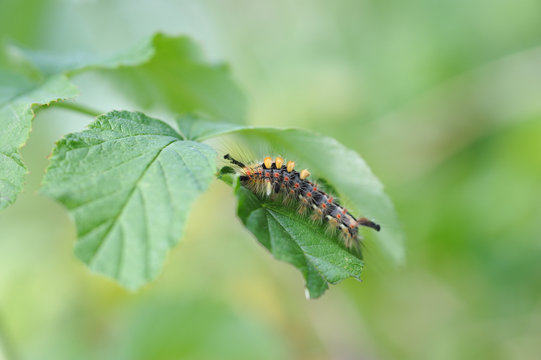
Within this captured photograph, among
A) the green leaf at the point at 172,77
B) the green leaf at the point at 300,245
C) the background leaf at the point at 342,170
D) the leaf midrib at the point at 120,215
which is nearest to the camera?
the leaf midrib at the point at 120,215

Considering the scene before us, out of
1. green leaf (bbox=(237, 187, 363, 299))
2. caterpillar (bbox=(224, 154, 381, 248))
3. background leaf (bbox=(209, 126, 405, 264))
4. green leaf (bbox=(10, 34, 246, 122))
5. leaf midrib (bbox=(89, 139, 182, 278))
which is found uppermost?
green leaf (bbox=(10, 34, 246, 122))

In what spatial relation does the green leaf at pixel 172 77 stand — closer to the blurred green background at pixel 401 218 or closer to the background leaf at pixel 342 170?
the background leaf at pixel 342 170

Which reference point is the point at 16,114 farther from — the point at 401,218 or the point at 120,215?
the point at 401,218

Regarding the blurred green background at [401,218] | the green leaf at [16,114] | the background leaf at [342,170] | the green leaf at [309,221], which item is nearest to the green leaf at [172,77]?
the green leaf at [16,114]

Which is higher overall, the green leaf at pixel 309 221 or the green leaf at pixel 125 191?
the green leaf at pixel 309 221

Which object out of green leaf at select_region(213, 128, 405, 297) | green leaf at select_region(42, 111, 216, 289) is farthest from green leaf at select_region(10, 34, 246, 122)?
green leaf at select_region(42, 111, 216, 289)

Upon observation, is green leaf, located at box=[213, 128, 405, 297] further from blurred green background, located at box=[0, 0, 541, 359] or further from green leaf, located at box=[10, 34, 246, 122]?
blurred green background, located at box=[0, 0, 541, 359]
